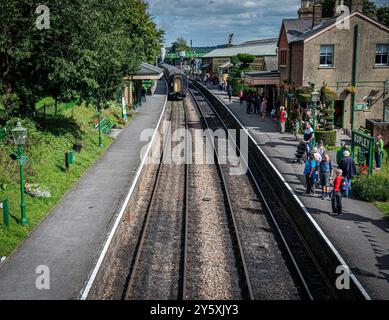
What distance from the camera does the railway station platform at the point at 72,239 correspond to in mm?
11898

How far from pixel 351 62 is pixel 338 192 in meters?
19.3

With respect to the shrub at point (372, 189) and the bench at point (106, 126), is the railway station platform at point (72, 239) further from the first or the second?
the shrub at point (372, 189)

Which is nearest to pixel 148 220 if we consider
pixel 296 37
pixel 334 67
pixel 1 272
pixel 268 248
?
pixel 268 248

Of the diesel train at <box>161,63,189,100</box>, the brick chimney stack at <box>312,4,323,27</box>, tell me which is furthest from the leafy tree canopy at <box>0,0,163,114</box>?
the diesel train at <box>161,63,189,100</box>

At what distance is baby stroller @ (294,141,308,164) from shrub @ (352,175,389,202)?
4646 millimetres

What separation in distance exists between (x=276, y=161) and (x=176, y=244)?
9477 mm

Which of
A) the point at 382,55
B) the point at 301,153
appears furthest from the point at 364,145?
the point at 382,55

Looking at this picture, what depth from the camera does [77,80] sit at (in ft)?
71.7

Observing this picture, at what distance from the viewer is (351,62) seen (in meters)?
33.2

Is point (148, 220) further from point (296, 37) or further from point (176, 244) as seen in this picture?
point (296, 37)

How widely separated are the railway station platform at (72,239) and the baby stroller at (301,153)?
7.23m

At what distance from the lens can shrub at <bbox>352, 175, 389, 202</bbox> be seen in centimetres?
1784

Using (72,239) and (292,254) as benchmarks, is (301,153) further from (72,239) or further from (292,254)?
(72,239)

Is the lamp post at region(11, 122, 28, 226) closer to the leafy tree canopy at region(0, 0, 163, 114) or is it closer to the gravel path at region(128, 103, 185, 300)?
the gravel path at region(128, 103, 185, 300)
